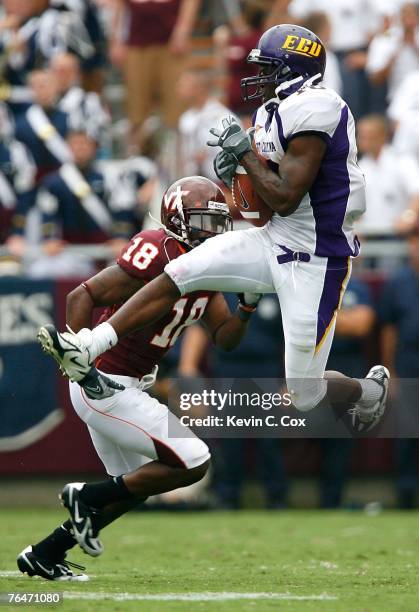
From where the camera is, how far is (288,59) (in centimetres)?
593

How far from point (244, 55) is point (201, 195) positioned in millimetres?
4891

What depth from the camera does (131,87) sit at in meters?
11.7

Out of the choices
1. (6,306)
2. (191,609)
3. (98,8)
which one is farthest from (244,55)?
(191,609)

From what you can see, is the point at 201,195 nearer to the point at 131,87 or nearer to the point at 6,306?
the point at 6,306

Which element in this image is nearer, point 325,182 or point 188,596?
point 188,596

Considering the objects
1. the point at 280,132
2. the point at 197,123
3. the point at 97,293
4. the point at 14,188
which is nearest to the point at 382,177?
the point at 197,123

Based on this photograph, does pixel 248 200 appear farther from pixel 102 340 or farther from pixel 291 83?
pixel 102 340

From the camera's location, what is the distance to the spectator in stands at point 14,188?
10211mm

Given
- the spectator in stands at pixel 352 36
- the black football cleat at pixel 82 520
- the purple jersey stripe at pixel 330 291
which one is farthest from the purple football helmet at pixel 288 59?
the spectator in stands at pixel 352 36

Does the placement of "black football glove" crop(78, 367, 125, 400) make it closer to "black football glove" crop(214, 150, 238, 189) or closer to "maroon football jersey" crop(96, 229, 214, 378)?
"maroon football jersey" crop(96, 229, 214, 378)

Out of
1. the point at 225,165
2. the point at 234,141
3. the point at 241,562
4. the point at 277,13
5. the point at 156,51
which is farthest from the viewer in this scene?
the point at 156,51

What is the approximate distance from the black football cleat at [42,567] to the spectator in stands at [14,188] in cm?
433

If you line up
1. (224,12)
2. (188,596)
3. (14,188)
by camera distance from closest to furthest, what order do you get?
(188,596) → (14,188) → (224,12)

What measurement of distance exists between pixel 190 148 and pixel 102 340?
5182mm
